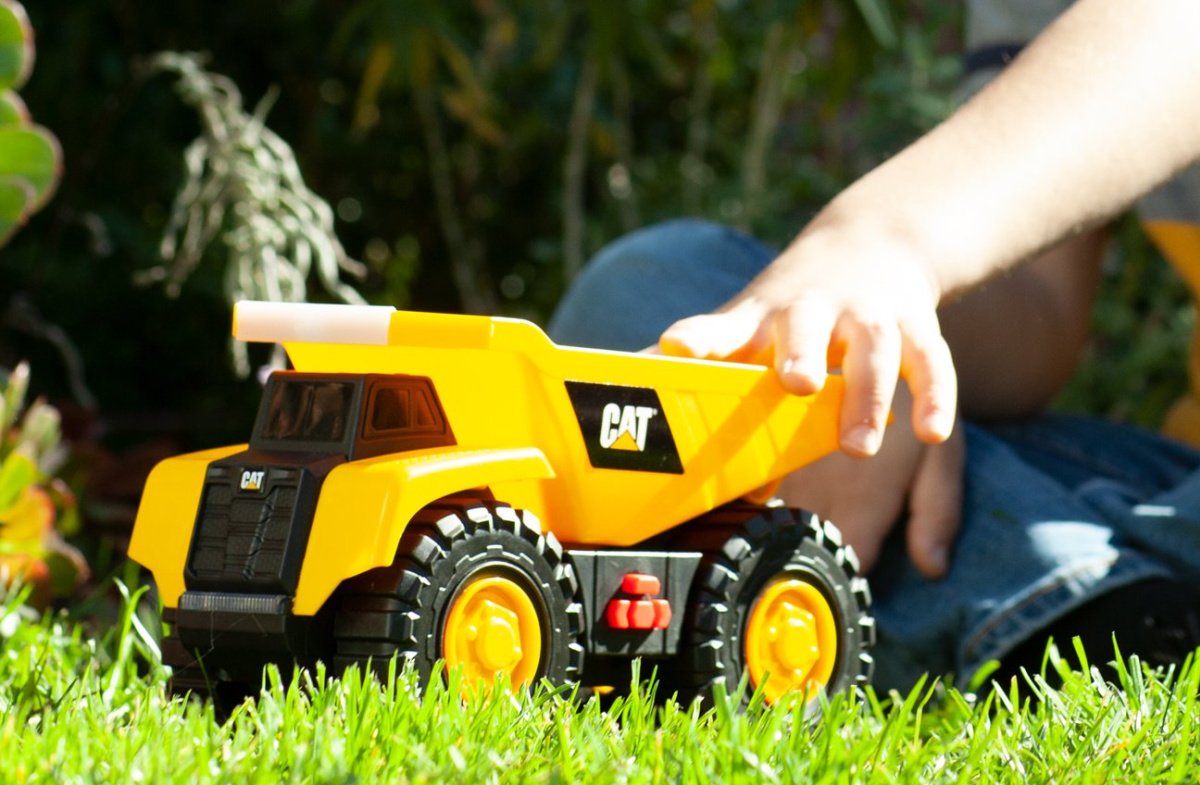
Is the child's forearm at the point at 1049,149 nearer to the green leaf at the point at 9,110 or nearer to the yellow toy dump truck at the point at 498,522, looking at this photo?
Answer: the yellow toy dump truck at the point at 498,522

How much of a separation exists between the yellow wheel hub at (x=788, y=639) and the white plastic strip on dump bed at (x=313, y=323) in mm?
374

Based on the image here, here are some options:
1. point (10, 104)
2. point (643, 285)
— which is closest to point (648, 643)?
point (643, 285)

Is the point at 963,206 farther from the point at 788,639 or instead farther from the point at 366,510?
the point at 366,510

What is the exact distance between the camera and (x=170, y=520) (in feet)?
3.11

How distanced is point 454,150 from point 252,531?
115 inches

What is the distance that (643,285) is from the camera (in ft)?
5.53

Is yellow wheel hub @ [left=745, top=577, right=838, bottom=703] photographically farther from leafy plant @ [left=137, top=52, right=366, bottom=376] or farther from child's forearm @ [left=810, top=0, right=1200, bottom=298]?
leafy plant @ [left=137, top=52, right=366, bottom=376]

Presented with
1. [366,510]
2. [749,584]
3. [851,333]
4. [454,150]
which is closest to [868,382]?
[851,333]

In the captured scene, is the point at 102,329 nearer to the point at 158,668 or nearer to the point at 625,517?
the point at 158,668

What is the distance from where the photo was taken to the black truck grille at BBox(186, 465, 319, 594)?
2.84 feet

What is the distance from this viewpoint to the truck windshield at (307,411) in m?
0.92

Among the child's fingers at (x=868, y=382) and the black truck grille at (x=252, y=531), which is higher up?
the child's fingers at (x=868, y=382)

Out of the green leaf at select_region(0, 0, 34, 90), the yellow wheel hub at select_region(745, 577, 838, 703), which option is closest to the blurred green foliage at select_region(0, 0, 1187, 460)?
the green leaf at select_region(0, 0, 34, 90)

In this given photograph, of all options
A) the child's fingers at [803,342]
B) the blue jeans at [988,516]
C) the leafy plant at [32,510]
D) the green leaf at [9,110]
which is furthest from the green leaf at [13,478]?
the child's fingers at [803,342]
